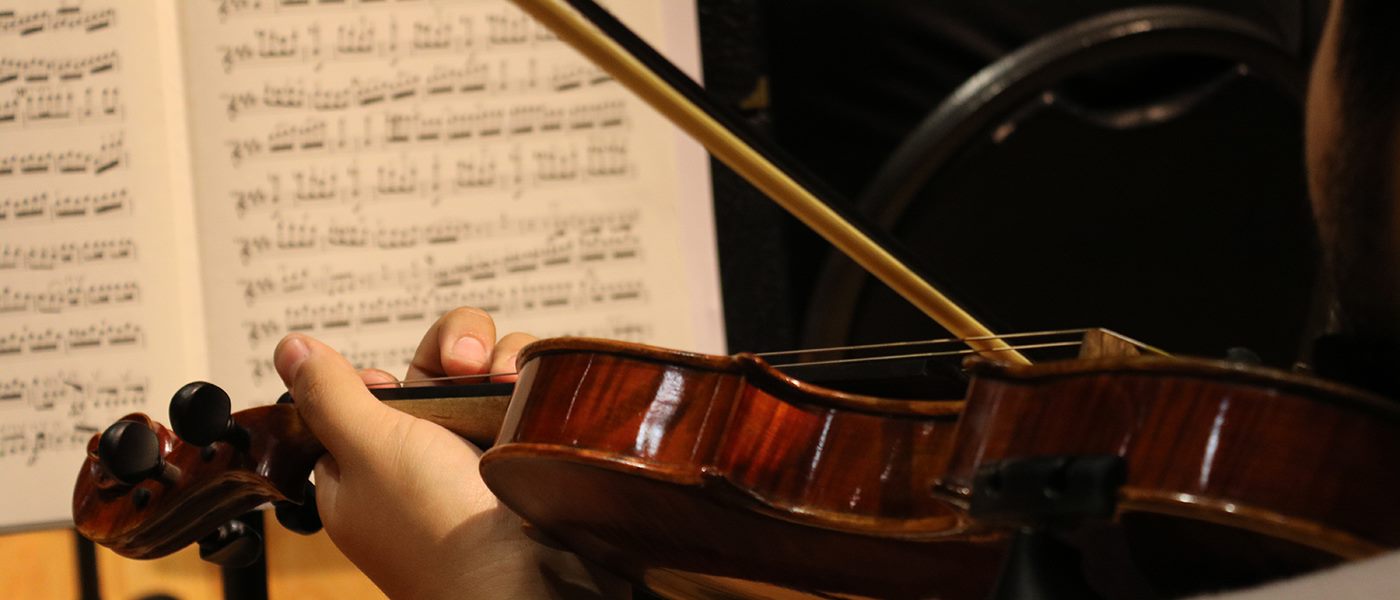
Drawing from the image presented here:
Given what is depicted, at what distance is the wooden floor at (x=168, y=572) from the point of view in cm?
131

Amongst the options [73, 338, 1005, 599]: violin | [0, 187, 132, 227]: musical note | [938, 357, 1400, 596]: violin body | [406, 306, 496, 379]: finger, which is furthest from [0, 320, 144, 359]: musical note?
[938, 357, 1400, 596]: violin body

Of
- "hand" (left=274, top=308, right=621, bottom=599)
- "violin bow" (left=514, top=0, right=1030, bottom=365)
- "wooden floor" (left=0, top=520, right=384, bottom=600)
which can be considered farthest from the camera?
"wooden floor" (left=0, top=520, right=384, bottom=600)

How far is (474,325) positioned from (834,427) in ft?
1.17

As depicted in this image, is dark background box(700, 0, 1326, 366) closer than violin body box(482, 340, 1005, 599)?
No

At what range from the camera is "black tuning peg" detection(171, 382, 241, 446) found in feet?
2.27

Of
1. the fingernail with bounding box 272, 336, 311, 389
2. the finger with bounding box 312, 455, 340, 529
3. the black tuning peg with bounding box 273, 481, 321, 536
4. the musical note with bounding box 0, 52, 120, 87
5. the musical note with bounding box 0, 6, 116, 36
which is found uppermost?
the musical note with bounding box 0, 6, 116, 36

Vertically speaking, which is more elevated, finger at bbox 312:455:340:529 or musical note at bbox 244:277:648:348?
musical note at bbox 244:277:648:348

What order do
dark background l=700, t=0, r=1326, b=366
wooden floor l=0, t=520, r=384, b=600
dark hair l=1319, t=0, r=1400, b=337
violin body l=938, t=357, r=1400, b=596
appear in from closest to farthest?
violin body l=938, t=357, r=1400, b=596, dark hair l=1319, t=0, r=1400, b=337, wooden floor l=0, t=520, r=384, b=600, dark background l=700, t=0, r=1326, b=366

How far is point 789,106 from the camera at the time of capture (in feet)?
5.45

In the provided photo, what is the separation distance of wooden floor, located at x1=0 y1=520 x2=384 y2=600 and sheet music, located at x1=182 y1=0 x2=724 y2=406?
0.60 feet

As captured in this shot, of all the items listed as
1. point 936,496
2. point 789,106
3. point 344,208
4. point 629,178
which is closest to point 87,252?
point 344,208

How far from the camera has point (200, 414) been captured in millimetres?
697

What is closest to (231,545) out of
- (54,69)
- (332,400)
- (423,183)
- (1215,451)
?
(332,400)

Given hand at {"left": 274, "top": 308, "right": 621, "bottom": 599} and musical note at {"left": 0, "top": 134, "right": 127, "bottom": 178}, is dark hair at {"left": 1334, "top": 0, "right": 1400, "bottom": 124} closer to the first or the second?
hand at {"left": 274, "top": 308, "right": 621, "bottom": 599}
